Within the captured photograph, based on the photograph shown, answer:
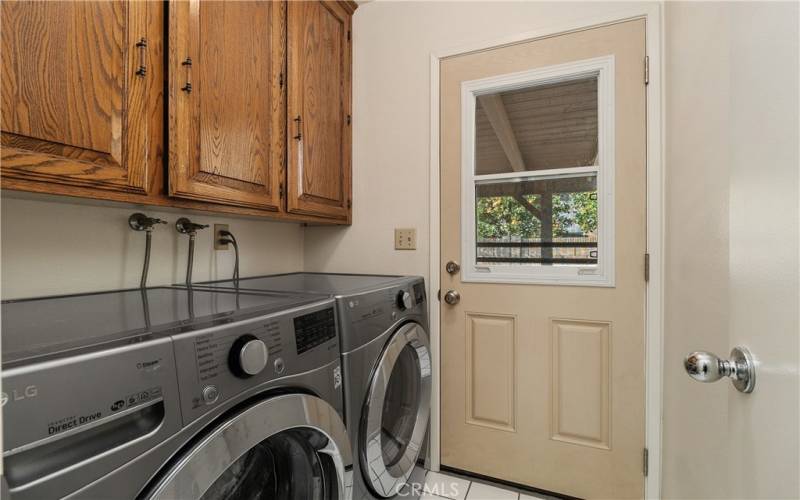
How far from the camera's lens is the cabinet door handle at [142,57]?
1008 millimetres

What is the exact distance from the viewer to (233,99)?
128 centimetres

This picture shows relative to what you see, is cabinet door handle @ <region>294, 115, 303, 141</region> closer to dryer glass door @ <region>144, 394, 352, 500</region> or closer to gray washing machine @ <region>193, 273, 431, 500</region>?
gray washing machine @ <region>193, 273, 431, 500</region>

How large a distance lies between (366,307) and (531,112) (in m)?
1.13

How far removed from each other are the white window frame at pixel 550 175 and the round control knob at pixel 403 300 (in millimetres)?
398

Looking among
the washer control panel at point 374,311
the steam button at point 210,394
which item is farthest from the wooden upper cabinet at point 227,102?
the steam button at point 210,394

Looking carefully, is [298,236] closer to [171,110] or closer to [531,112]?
[171,110]

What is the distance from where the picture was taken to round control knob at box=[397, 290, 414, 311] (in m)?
1.39

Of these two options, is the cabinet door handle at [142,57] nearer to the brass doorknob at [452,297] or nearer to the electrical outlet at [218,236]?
the electrical outlet at [218,236]

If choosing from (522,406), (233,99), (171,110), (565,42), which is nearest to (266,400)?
(171,110)

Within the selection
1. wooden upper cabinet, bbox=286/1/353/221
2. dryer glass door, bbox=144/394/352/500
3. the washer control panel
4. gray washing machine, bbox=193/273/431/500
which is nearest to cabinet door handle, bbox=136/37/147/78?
wooden upper cabinet, bbox=286/1/353/221

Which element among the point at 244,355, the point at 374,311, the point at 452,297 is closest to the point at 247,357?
the point at 244,355

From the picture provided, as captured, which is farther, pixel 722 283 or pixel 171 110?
pixel 171 110

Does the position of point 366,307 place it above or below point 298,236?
below

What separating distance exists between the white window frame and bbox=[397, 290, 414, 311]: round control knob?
1.31 feet
